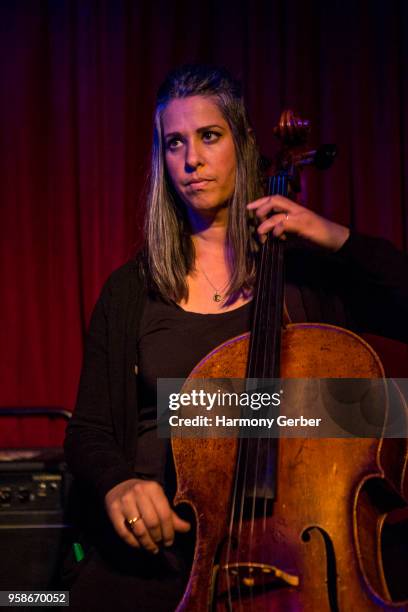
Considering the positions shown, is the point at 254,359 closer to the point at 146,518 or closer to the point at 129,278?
the point at 146,518

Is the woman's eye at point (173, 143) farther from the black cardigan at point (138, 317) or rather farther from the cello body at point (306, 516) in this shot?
the cello body at point (306, 516)

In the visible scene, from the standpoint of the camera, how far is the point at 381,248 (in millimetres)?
1070

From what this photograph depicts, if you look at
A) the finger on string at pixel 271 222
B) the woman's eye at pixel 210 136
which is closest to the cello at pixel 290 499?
the finger on string at pixel 271 222

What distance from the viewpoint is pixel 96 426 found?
3.86ft

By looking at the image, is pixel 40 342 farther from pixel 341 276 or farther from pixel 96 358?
pixel 341 276

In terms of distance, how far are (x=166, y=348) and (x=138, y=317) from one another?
0.10 metres

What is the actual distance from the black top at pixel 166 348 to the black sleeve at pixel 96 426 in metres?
0.06

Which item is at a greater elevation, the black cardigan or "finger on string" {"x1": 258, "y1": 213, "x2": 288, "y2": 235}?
"finger on string" {"x1": 258, "y1": 213, "x2": 288, "y2": 235}

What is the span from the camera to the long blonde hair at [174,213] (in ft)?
4.02

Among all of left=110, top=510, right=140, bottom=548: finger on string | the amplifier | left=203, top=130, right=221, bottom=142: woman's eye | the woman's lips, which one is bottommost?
the amplifier

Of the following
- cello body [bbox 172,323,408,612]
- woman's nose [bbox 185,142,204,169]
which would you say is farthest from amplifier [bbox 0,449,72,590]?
woman's nose [bbox 185,142,204,169]

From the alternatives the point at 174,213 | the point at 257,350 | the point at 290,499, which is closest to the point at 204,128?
the point at 174,213

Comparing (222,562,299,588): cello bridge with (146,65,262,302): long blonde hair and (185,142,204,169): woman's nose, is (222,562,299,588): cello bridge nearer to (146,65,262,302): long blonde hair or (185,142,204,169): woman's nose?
(146,65,262,302): long blonde hair

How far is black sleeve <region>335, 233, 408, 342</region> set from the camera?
1.06 metres
